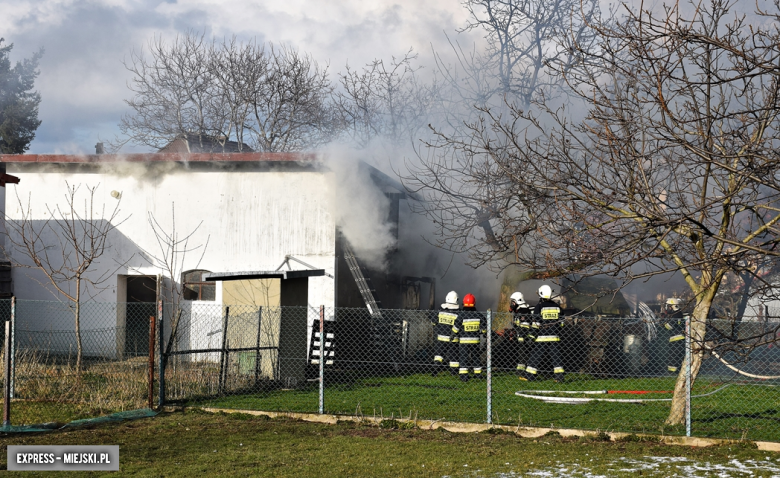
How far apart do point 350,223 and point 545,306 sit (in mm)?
4995

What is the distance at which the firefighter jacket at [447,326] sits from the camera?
12.8 m

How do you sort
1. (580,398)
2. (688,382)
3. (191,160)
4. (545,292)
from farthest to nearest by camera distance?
1. (191,160)
2. (545,292)
3. (580,398)
4. (688,382)

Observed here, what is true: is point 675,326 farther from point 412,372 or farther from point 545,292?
point 412,372

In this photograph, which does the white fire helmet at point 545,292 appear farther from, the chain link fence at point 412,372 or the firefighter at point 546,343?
the chain link fence at point 412,372

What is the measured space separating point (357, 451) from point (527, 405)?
136 inches

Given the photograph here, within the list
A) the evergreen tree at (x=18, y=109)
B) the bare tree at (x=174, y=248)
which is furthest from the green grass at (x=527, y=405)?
the evergreen tree at (x=18, y=109)

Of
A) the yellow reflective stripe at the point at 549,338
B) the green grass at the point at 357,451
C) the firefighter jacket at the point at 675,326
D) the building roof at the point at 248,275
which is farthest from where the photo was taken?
the yellow reflective stripe at the point at 549,338

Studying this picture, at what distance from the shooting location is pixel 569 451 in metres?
6.92

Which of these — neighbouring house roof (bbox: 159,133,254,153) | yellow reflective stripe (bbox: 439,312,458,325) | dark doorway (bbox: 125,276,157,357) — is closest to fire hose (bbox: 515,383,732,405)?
yellow reflective stripe (bbox: 439,312,458,325)

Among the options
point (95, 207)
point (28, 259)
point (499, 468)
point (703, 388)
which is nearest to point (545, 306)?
point (703, 388)

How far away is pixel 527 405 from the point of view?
9.54 meters

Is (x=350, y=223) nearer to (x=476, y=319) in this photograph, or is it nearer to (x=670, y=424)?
(x=476, y=319)

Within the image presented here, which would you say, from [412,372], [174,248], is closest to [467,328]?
[412,372]

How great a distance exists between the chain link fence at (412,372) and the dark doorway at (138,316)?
29 cm
